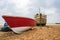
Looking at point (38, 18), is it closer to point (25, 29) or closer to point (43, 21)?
point (43, 21)

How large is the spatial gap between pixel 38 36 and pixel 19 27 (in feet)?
11.1

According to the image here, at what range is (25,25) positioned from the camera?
64.2 ft

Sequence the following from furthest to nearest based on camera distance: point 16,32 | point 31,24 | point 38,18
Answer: point 38,18
point 31,24
point 16,32

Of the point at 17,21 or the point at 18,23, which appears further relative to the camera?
the point at 18,23

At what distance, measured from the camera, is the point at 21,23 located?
19219 millimetres

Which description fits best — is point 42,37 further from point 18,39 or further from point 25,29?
point 25,29

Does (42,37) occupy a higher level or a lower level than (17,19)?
lower

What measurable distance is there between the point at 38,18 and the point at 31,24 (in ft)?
39.3

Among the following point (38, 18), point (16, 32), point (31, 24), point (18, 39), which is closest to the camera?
point (18, 39)

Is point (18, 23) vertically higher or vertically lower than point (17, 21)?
lower

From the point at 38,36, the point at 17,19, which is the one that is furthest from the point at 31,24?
the point at 38,36

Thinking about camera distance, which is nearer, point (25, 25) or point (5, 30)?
point (25, 25)

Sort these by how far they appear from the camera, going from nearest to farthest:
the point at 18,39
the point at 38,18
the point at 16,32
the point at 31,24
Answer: the point at 18,39 → the point at 16,32 → the point at 31,24 → the point at 38,18

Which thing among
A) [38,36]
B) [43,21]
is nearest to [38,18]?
[43,21]
